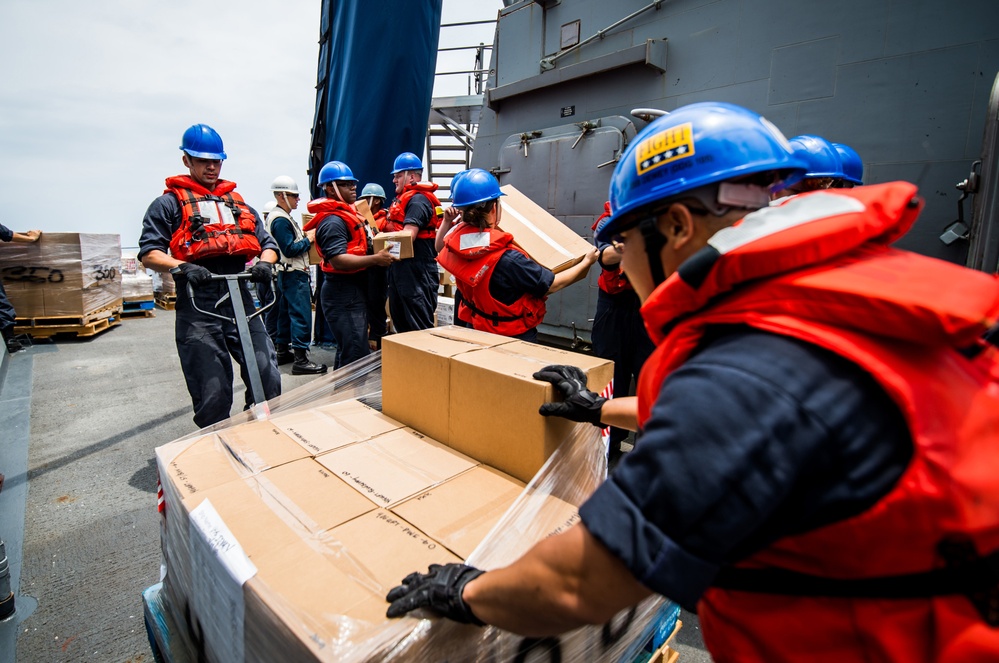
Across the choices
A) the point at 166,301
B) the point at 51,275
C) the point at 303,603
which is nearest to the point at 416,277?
the point at 303,603

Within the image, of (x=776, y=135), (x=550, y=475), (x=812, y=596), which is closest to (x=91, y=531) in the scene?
(x=550, y=475)

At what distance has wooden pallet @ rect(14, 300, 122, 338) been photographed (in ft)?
21.6

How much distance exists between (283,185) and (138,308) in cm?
532

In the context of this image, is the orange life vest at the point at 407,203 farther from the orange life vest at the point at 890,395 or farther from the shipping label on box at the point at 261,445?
the orange life vest at the point at 890,395

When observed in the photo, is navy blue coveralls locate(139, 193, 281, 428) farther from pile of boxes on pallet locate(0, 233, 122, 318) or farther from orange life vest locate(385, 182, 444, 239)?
pile of boxes on pallet locate(0, 233, 122, 318)

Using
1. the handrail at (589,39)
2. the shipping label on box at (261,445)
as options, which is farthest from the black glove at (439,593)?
the handrail at (589,39)

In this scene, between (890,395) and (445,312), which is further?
(445,312)

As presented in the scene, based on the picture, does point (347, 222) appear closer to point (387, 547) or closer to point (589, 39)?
point (589, 39)

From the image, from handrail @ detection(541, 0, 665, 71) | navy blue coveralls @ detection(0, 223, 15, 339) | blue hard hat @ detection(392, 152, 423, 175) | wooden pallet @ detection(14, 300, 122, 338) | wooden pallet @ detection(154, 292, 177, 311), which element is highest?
handrail @ detection(541, 0, 665, 71)

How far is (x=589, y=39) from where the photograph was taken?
183 inches

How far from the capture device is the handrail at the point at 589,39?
4224 millimetres

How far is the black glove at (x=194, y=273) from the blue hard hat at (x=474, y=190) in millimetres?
1481

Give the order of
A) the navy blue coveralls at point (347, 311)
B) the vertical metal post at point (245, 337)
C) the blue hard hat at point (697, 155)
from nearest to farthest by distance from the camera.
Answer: the blue hard hat at point (697, 155)
the vertical metal post at point (245, 337)
the navy blue coveralls at point (347, 311)

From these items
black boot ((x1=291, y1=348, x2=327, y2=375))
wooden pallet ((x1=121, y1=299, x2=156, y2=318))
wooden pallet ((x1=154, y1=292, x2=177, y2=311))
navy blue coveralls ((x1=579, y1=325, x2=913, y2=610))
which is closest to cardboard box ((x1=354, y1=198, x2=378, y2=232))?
black boot ((x1=291, y1=348, x2=327, y2=375))
